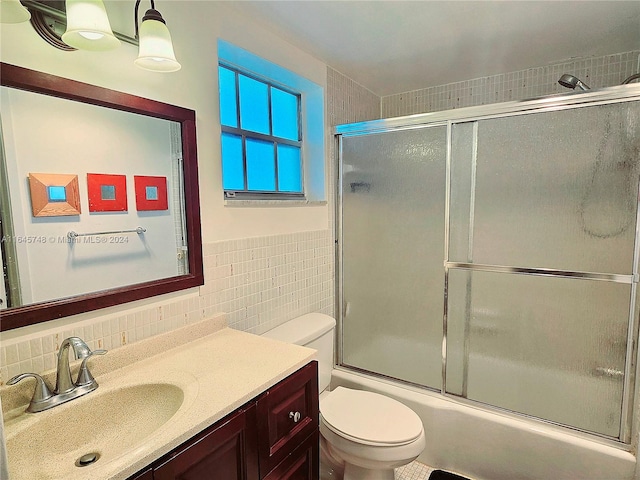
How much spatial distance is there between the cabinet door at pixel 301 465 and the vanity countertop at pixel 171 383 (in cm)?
31

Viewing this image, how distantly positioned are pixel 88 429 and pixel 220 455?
1.22ft

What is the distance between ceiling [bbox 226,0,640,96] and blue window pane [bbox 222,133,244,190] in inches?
22.4

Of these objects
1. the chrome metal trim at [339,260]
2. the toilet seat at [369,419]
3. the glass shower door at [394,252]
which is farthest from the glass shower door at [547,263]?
the chrome metal trim at [339,260]

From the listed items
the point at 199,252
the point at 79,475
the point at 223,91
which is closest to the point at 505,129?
the point at 223,91

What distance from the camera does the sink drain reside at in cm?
87

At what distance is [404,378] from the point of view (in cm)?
212

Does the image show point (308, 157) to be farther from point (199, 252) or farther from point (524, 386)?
point (524, 386)

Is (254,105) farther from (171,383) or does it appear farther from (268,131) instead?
(171,383)

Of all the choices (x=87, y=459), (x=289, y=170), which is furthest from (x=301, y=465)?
(x=289, y=170)

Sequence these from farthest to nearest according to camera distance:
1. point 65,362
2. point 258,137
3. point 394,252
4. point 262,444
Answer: point 394,252, point 258,137, point 262,444, point 65,362

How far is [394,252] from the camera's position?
2.11m

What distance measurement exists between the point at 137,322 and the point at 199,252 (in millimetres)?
336

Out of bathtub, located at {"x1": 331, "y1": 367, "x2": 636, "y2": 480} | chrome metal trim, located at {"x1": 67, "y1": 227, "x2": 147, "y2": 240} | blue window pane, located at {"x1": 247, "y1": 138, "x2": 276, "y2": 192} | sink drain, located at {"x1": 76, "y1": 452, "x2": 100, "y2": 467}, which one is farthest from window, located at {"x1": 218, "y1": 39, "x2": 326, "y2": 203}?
bathtub, located at {"x1": 331, "y1": 367, "x2": 636, "y2": 480}

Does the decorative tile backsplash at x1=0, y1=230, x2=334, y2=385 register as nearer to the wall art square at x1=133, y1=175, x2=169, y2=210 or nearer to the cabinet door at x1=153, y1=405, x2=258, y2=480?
the wall art square at x1=133, y1=175, x2=169, y2=210
